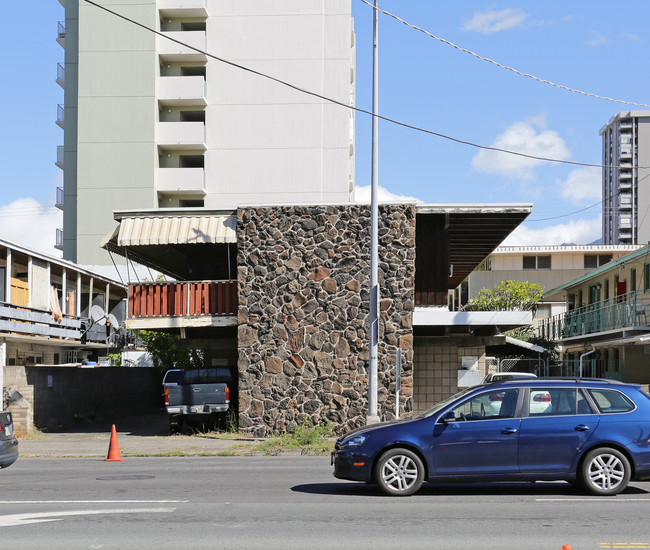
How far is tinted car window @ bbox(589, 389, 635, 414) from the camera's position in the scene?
12.1 m

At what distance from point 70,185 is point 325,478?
4839 centimetres

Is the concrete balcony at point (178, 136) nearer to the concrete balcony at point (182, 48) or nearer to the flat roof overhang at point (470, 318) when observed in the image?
the concrete balcony at point (182, 48)

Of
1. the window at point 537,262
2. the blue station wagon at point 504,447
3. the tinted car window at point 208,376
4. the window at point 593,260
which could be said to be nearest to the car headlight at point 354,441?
the blue station wagon at point 504,447

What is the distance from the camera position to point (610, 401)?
12141 millimetres

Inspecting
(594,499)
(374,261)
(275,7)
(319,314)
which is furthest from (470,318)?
(275,7)

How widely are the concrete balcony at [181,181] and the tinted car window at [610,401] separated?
150 ft

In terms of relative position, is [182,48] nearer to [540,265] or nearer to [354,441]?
[540,265]

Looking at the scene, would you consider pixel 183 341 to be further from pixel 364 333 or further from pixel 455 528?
pixel 455 528

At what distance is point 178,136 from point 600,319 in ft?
99.6

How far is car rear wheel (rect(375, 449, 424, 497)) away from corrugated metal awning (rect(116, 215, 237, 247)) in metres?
13.0

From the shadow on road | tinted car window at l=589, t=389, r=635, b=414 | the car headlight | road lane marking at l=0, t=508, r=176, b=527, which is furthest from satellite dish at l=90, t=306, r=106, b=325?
tinted car window at l=589, t=389, r=635, b=414

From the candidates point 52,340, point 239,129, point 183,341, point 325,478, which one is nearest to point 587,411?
point 325,478

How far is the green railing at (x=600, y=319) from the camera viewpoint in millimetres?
34188

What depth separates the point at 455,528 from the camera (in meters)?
9.52
